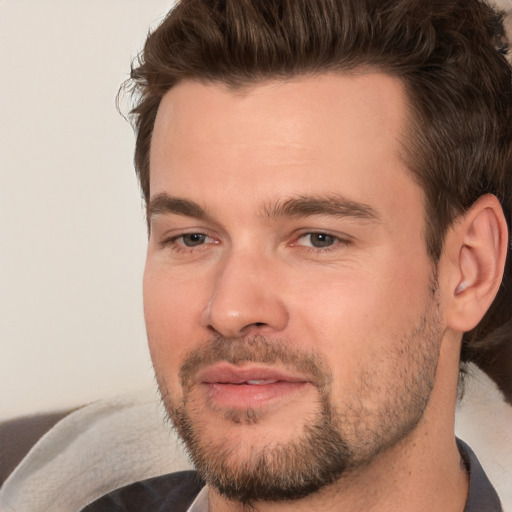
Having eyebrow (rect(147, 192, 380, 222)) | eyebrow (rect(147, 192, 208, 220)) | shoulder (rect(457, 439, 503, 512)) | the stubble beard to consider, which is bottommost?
shoulder (rect(457, 439, 503, 512))

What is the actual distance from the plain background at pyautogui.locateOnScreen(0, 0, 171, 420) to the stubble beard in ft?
2.66

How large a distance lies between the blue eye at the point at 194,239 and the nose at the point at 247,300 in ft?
0.50

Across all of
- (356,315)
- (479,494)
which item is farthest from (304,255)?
(479,494)

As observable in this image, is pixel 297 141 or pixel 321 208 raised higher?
pixel 297 141

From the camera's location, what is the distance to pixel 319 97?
5.74 feet

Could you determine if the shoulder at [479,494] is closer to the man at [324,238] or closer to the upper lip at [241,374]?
the man at [324,238]

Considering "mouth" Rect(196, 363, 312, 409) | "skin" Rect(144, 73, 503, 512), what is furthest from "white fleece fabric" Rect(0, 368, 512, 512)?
"mouth" Rect(196, 363, 312, 409)

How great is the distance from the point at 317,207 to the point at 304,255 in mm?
98

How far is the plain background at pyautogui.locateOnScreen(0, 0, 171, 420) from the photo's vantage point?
2555 millimetres

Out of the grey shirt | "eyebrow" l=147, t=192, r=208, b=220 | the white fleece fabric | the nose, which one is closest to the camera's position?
the nose

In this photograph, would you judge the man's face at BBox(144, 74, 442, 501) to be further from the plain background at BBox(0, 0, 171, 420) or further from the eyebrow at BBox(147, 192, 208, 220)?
the plain background at BBox(0, 0, 171, 420)

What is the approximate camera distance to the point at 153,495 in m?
2.46

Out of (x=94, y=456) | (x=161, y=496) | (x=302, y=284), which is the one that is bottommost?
(x=161, y=496)

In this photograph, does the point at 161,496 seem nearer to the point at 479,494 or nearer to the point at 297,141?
the point at 479,494
